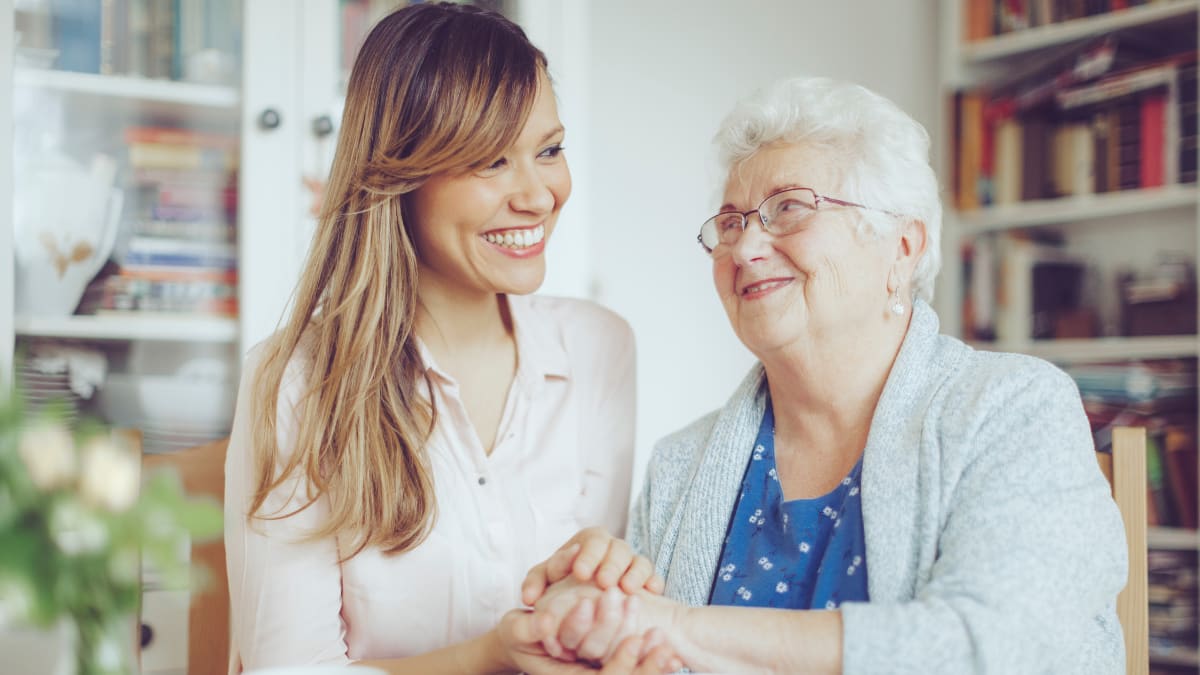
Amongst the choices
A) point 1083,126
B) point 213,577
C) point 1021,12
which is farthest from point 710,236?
point 1021,12

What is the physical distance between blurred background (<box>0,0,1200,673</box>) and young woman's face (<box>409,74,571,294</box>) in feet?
0.81

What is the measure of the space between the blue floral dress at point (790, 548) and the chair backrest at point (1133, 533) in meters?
0.29

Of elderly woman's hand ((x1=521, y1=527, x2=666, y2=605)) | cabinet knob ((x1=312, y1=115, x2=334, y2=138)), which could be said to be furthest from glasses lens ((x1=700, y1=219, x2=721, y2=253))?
cabinet knob ((x1=312, y1=115, x2=334, y2=138))

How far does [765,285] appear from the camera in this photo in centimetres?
129

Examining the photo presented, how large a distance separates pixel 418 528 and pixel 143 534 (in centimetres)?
82

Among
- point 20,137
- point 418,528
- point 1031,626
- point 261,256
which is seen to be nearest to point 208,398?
point 261,256

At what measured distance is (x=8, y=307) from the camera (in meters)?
1.93

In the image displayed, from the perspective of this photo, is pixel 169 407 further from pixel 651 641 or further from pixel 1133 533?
pixel 1133 533

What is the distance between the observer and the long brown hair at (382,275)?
1302mm

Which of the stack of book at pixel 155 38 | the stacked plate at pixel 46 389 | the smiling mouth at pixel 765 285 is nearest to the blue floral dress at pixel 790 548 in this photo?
the smiling mouth at pixel 765 285

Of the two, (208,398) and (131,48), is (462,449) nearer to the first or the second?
(208,398)

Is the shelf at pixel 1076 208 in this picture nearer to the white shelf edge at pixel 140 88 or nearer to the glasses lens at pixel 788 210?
the glasses lens at pixel 788 210

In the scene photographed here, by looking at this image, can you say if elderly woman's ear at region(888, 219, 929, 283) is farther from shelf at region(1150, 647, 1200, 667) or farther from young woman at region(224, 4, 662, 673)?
shelf at region(1150, 647, 1200, 667)

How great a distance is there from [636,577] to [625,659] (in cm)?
12
